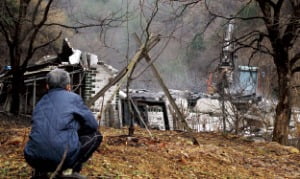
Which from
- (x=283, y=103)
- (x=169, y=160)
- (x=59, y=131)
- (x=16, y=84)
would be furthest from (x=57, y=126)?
(x=16, y=84)

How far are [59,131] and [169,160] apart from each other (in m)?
3.28

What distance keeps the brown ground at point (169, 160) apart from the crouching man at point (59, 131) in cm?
134

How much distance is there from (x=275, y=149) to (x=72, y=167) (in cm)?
608

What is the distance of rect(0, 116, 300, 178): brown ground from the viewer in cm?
590

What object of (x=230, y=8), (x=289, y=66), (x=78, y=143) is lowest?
(x=78, y=143)

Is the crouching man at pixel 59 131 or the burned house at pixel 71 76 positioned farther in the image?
the burned house at pixel 71 76

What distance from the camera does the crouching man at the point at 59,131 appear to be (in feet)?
→ 12.7

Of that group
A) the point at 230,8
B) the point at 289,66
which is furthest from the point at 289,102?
the point at 230,8

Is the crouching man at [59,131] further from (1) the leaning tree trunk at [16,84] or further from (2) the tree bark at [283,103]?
(1) the leaning tree trunk at [16,84]

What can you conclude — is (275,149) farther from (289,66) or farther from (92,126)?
(92,126)

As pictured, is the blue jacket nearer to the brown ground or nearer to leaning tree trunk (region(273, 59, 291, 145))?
the brown ground

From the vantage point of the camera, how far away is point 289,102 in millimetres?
10898

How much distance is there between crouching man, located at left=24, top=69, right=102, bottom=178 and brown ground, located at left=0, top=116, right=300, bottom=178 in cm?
134

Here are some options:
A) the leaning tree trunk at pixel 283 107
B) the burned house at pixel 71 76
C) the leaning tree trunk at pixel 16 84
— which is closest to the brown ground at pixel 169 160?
the leaning tree trunk at pixel 283 107
